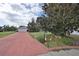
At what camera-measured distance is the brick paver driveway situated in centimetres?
284

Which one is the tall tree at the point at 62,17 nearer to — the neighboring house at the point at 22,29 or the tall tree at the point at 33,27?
the tall tree at the point at 33,27

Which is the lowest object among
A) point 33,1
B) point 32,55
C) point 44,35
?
point 32,55

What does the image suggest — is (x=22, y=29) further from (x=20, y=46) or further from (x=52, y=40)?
(x=52, y=40)

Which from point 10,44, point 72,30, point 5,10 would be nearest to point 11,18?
point 5,10

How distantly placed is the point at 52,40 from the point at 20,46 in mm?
383

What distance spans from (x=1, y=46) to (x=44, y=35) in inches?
20.5

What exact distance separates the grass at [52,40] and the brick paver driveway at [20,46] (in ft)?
0.17

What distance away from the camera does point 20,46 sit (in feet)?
9.37

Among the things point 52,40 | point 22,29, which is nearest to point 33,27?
point 22,29

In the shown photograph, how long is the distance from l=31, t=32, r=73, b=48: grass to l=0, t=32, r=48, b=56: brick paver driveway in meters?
0.05

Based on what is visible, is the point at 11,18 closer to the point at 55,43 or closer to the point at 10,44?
the point at 10,44

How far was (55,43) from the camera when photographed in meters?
2.89

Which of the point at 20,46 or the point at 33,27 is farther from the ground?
the point at 33,27

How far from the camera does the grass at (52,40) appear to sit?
9.50 feet
